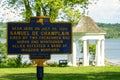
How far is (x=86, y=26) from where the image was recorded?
4084 cm

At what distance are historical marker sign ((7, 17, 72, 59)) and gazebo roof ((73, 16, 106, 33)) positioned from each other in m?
25.7

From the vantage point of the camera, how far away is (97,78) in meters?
22.0

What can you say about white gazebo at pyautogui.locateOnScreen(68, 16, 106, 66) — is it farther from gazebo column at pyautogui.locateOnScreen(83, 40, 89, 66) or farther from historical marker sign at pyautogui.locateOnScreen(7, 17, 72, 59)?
historical marker sign at pyautogui.locateOnScreen(7, 17, 72, 59)

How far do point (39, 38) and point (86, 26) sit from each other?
86.4ft

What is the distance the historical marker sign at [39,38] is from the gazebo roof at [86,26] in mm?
25664

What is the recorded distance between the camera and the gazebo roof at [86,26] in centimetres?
4060

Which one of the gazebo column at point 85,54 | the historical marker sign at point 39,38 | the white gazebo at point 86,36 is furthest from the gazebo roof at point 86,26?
the historical marker sign at point 39,38

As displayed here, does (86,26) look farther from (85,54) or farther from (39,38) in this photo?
(39,38)

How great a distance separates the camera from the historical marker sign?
14633mm

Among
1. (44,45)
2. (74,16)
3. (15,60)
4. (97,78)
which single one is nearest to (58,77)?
(97,78)

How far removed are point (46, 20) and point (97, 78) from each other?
7.72 m

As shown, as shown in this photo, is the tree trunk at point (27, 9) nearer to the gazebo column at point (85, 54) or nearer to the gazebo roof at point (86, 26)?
the gazebo roof at point (86, 26)

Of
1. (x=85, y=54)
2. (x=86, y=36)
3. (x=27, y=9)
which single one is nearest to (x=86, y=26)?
(x=86, y=36)

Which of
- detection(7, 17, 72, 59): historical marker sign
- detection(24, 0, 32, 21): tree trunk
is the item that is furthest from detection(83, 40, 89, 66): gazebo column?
detection(7, 17, 72, 59): historical marker sign
